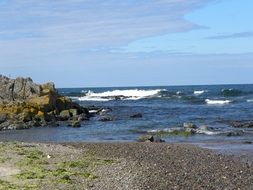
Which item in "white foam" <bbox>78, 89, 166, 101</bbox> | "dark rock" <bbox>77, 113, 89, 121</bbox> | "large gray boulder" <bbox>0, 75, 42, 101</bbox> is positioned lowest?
"white foam" <bbox>78, 89, 166, 101</bbox>

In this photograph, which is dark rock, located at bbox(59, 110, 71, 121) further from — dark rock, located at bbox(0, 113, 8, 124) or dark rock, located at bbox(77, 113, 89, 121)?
dark rock, located at bbox(0, 113, 8, 124)

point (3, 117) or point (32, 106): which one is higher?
point (32, 106)

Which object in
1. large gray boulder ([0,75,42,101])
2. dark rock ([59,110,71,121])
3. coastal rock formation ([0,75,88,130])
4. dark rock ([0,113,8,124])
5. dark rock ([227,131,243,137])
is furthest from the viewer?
large gray boulder ([0,75,42,101])

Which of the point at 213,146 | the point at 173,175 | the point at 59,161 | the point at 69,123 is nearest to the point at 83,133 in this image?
the point at 69,123

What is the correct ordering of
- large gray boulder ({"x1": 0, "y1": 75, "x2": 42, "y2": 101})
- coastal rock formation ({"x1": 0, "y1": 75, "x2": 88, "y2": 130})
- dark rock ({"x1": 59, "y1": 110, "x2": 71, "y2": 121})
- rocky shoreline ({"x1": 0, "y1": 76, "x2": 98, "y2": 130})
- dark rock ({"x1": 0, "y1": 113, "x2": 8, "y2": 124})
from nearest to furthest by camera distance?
dark rock ({"x1": 0, "y1": 113, "x2": 8, "y2": 124})
rocky shoreline ({"x1": 0, "y1": 76, "x2": 98, "y2": 130})
coastal rock formation ({"x1": 0, "y1": 75, "x2": 88, "y2": 130})
dark rock ({"x1": 59, "y1": 110, "x2": 71, "y2": 121})
large gray boulder ({"x1": 0, "y1": 75, "x2": 42, "y2": 101})

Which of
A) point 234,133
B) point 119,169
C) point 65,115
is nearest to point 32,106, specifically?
point 65,115

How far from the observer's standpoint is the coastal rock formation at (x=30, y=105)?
39.3 meters

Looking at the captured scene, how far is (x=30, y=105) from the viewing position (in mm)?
41594

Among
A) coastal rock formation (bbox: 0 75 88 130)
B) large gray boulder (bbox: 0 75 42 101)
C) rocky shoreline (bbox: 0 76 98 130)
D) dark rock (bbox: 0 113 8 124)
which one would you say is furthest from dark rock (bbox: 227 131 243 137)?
large gray boulder (bbox: 0 75 42 101)

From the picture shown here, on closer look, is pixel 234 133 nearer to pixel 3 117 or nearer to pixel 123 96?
pixel 3 117

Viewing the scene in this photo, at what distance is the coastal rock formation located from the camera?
39.3 meters

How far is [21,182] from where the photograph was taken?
573 inches

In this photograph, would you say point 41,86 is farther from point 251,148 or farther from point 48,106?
point 251,148

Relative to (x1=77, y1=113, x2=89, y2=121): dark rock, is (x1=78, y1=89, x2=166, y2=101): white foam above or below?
below
